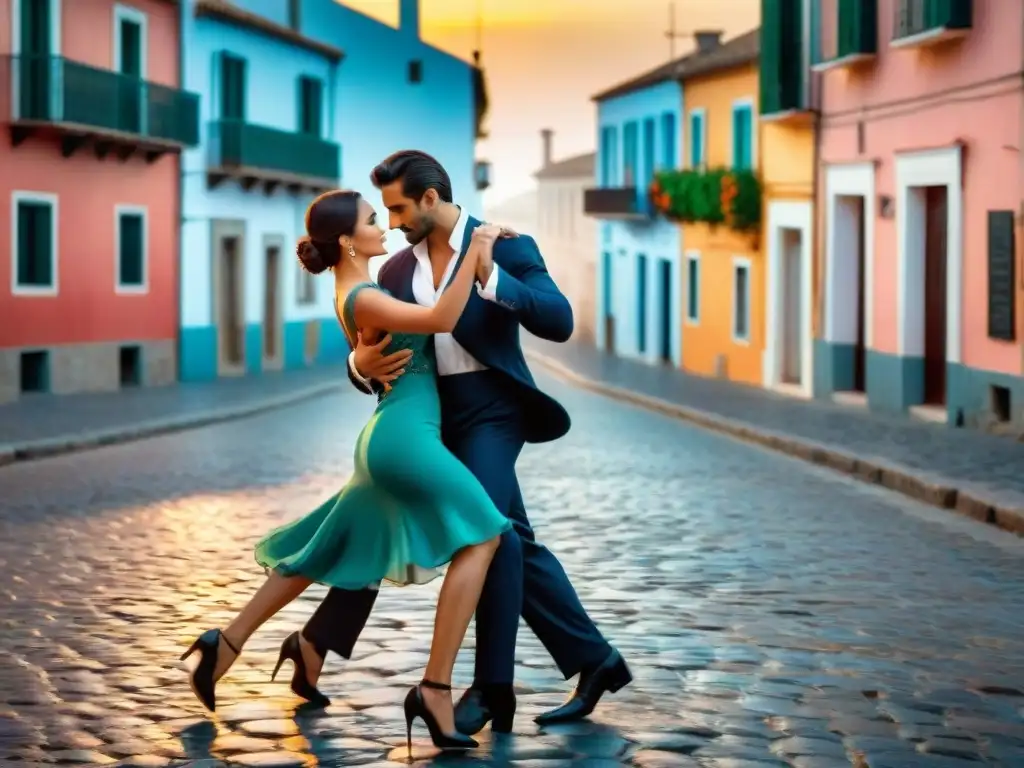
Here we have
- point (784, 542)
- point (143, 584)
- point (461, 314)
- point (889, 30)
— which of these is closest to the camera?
point (461, 314)

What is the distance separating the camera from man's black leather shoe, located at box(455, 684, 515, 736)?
6.15 meters

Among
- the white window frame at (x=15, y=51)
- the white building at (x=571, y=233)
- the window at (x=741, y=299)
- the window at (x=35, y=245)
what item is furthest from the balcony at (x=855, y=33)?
the white building at (x=571, y=233)

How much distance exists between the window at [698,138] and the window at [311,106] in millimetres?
7874

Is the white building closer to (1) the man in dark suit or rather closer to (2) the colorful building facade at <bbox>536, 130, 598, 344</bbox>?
(2) the colorful building facade at <bbox>536, 130, 598, 344</bbox>

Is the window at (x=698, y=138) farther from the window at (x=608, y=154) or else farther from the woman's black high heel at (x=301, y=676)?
the woman's black high heel at (x=301, y=676)

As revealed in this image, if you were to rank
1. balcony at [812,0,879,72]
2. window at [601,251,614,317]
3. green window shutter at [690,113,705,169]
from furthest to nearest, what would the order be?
1. window at [601,251,614,317]
2. green window shutter at [690,113,705,169]
3. balcony at [812,0,879,72]

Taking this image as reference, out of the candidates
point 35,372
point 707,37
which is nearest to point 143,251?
point 35,372

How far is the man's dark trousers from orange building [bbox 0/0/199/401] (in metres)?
22.7

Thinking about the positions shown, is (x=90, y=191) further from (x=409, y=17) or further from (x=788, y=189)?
(x=409, y=17)

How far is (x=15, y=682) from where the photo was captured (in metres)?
7.08

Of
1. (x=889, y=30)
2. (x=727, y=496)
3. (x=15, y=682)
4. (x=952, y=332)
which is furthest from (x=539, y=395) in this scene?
(x=889, y=30)

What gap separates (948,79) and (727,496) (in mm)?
9402

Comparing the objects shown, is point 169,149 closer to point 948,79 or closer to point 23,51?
point 23,51

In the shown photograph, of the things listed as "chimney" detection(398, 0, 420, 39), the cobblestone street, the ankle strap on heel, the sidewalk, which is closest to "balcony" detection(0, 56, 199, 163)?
the sidewalk
